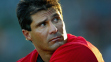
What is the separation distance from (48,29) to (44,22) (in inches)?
3.7

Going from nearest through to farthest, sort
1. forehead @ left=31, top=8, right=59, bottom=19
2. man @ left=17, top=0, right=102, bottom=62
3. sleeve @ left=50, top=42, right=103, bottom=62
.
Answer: sleeve @ left=50, top=42, right=103, bottom=62 < man @ left=17, top=0, right=102, bottom=62 < forehead @ left=31, top=8, right=59, bottom=19

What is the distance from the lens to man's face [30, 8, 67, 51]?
211 centimetres

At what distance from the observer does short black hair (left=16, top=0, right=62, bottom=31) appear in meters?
2.18

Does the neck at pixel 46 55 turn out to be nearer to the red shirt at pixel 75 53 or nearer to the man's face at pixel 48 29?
the man's face at pixel 48 29

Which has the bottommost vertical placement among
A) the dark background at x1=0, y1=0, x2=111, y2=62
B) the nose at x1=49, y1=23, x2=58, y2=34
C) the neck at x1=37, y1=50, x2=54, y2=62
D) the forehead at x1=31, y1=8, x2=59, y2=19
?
the dark background at x1=0, y1=0, x2=111, y2=62

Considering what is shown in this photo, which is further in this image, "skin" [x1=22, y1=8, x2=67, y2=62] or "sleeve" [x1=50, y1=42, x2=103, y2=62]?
"skin" [x1=22, y1=8, x2=67, y2=62]

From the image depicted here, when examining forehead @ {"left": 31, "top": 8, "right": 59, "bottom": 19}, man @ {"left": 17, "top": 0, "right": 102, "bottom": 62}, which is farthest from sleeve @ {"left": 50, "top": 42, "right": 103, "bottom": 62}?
forehead @ {"left": 31, "top": 8, "right": 59, "bottom": 19}

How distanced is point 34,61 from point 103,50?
403 centimetres

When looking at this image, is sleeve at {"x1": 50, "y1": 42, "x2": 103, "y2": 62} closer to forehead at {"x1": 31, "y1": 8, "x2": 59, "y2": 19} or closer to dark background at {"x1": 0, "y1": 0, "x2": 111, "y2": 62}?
forehead at {"x1": 31, "y1": 8, "x2": 59, "y2": 19}

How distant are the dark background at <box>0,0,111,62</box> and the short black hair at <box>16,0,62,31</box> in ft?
13.8

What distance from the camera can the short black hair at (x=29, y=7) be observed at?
218 centimetres

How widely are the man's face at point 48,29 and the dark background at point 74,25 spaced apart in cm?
433

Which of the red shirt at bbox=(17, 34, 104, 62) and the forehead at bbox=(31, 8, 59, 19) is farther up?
the forehead at bbox=(31, 8, 59, 19)

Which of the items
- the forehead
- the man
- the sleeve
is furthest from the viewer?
the forehead
